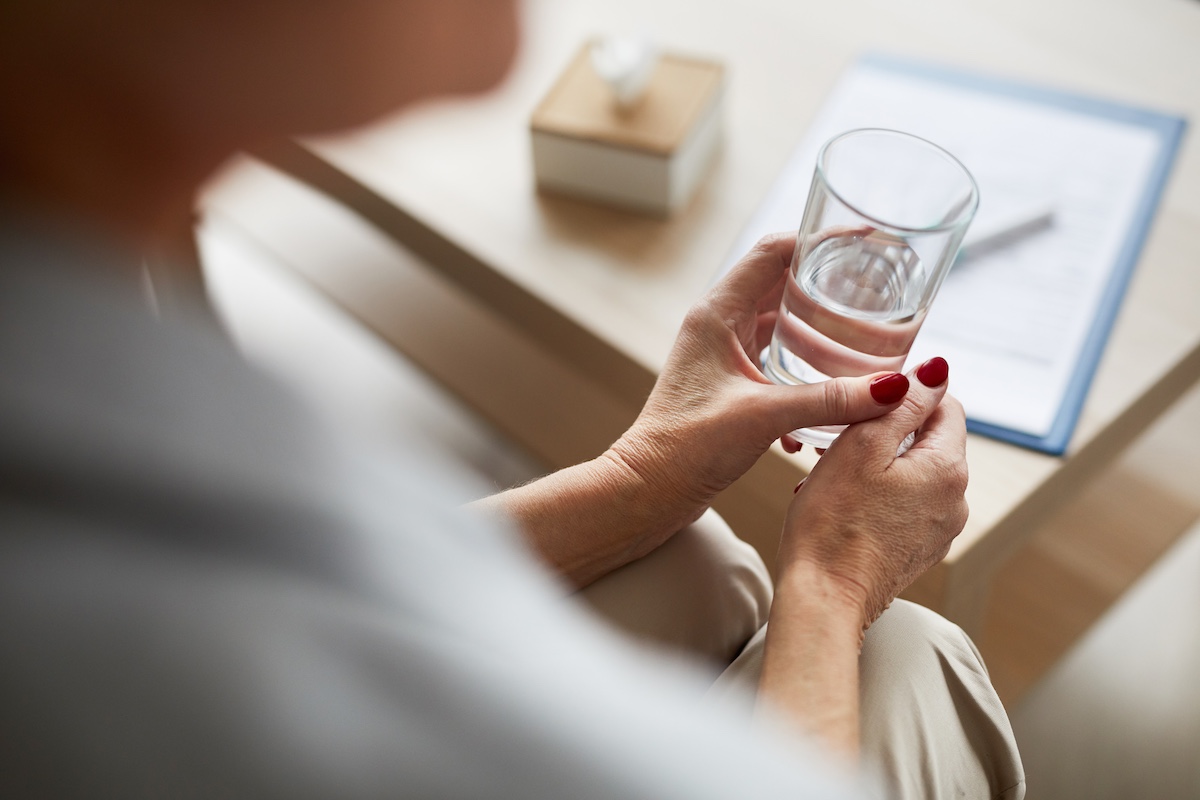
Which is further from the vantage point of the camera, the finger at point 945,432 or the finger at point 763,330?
the finger at point 763,330

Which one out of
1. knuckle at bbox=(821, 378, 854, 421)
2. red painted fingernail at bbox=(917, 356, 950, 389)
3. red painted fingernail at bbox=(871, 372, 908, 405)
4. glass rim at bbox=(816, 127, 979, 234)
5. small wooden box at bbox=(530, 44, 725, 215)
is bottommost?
knuckle at bbox=(821, 378, 854, 421)

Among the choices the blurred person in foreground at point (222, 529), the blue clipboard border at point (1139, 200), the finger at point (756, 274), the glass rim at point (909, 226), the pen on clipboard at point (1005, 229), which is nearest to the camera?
the blurred person in foreground at point (222, 529)

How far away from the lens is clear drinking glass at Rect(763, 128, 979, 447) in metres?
0.73

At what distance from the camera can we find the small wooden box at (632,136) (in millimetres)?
1140

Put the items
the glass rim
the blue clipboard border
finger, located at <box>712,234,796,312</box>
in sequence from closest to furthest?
the glass rim
finger, located at <box>712,234,796,312</box>
the blue clipboard border

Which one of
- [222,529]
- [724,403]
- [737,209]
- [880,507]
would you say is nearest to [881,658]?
[880,507]

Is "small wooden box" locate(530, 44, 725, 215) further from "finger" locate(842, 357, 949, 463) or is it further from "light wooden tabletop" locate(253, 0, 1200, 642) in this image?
"finger" locate(842, 357, 949, 463)

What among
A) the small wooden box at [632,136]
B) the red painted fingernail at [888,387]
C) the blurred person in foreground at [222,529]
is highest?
the small wooden box at [632,136]

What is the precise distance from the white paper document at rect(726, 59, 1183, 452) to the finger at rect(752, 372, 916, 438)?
25cm

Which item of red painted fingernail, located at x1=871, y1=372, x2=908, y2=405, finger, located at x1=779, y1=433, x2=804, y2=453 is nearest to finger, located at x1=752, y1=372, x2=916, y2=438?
red painted fingernail, located at x1=871, y1=372, x2=908, y2=405

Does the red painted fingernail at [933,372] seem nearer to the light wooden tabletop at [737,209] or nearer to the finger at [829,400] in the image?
the finger at [829,400]

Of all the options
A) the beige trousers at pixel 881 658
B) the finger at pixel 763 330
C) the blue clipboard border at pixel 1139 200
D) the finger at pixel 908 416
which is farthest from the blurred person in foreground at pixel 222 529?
the blue clipboard border at pixel 1139 200

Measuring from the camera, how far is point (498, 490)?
0.88 metres

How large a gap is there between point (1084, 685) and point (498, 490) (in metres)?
0.76
